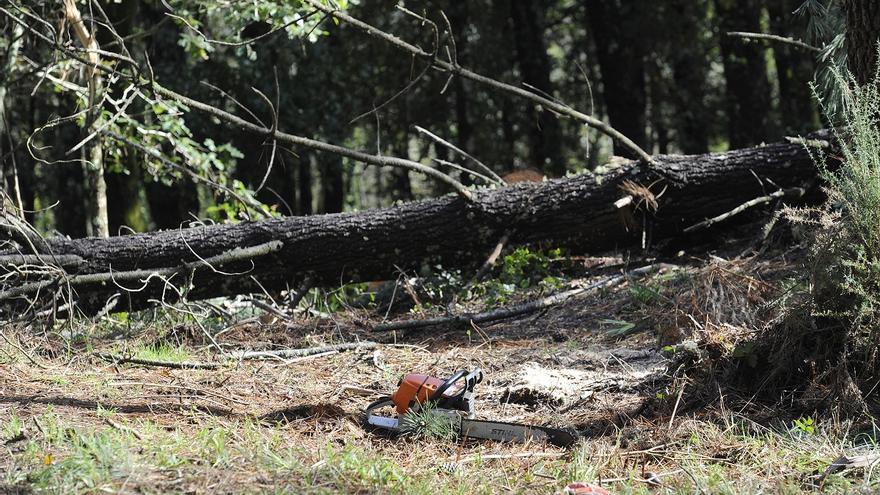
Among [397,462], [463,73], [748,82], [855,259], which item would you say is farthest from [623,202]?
[748,82]

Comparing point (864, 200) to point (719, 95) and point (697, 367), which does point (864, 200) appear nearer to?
point (697, 367)

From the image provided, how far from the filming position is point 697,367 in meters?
4.37

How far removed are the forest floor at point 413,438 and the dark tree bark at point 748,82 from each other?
7.35 m

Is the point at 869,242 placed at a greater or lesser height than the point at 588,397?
greater

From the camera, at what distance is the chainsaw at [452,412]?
3969mm

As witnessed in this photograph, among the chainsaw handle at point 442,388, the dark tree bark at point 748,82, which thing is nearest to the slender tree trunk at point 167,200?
the dark tree bark at point 748,82

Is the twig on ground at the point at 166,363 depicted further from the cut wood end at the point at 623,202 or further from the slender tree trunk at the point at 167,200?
the slender tree trunk at the point at 167,200

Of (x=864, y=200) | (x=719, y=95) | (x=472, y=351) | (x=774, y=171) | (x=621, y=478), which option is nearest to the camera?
(x=621, y=478)

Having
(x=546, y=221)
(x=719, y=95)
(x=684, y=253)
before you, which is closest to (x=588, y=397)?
(x=546, y=221)

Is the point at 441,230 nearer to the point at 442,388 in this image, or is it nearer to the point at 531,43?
the point at 442,388

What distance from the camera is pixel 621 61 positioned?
1439cm

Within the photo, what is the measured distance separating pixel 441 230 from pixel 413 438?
128 inches

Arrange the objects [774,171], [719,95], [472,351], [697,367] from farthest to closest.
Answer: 1. [719,95]
2. [774,171]
3. [472,351]
4. [697,367]

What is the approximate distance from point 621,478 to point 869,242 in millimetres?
1598
